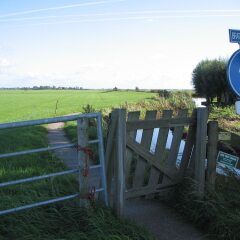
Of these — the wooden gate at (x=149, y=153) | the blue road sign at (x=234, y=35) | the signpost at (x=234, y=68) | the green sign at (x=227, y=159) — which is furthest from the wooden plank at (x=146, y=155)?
the blue road sign at (x=234, y=35)

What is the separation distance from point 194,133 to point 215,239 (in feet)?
5.52

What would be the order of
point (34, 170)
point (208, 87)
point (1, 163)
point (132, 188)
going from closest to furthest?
point (132, 188)
point (34, 170)
point (1, 163)
point (208, 87)

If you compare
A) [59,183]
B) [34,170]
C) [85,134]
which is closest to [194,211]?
[85,134]

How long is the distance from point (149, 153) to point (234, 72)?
153 centimetres

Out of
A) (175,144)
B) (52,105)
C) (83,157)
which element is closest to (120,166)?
(83,157)

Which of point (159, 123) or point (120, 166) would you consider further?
point (159, 123)

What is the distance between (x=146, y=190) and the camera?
6.03 metres

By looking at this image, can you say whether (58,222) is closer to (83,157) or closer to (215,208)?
(83,157)

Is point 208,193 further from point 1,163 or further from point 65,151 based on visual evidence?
point 65,151

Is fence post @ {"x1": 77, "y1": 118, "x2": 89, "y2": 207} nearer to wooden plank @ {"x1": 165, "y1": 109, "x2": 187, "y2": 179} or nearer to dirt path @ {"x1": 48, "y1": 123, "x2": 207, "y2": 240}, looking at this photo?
dirt path @ {"x1": 48, "y1": 123, "x2": 207, "y2": 240}

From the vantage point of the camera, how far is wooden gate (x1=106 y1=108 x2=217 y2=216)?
17.3 ft

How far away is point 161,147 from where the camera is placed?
6.03 m

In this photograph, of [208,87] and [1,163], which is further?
[208,87]

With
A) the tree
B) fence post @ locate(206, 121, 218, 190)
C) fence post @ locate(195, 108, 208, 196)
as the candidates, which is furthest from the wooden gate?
→ the tree
